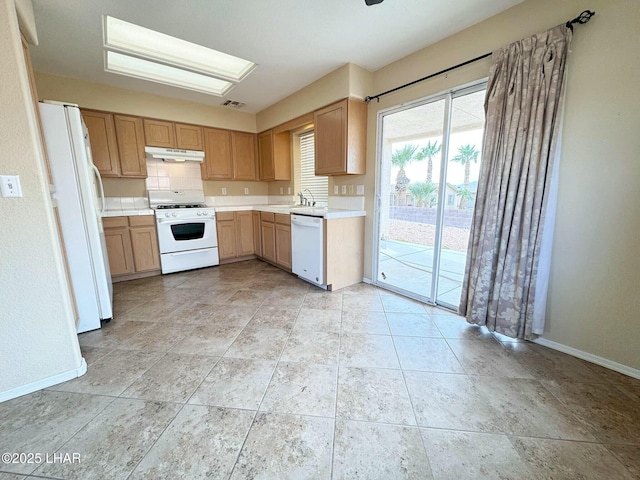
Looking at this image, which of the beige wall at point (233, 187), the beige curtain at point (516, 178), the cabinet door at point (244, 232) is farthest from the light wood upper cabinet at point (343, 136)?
the beige wall at point (233, 187)

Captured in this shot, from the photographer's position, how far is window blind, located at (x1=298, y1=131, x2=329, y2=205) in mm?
3975

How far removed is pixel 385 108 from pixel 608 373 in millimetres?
2841

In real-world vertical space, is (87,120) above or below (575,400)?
→ above

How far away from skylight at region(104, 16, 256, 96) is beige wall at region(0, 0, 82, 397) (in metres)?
1.26

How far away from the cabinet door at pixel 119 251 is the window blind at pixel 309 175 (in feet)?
8.57

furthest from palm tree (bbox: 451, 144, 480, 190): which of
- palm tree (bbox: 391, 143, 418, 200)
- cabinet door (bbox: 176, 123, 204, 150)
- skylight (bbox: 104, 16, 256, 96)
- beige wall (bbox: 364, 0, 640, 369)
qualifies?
cabinet door (bbox: 176, 123, 204, 150)

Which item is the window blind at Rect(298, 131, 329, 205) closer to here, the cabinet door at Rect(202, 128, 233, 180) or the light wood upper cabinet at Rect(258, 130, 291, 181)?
the light wood upper cabinet at Rect(258, 130, 291, 181)

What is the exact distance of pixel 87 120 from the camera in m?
3.20

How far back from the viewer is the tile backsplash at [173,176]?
12.6ft

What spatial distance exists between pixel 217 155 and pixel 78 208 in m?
2.51

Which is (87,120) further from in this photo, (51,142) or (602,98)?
(602,98)

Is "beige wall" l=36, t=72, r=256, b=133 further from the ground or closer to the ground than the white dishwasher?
further from the ground

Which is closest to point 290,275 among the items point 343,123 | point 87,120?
point 343,123

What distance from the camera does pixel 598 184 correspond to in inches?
63.7
